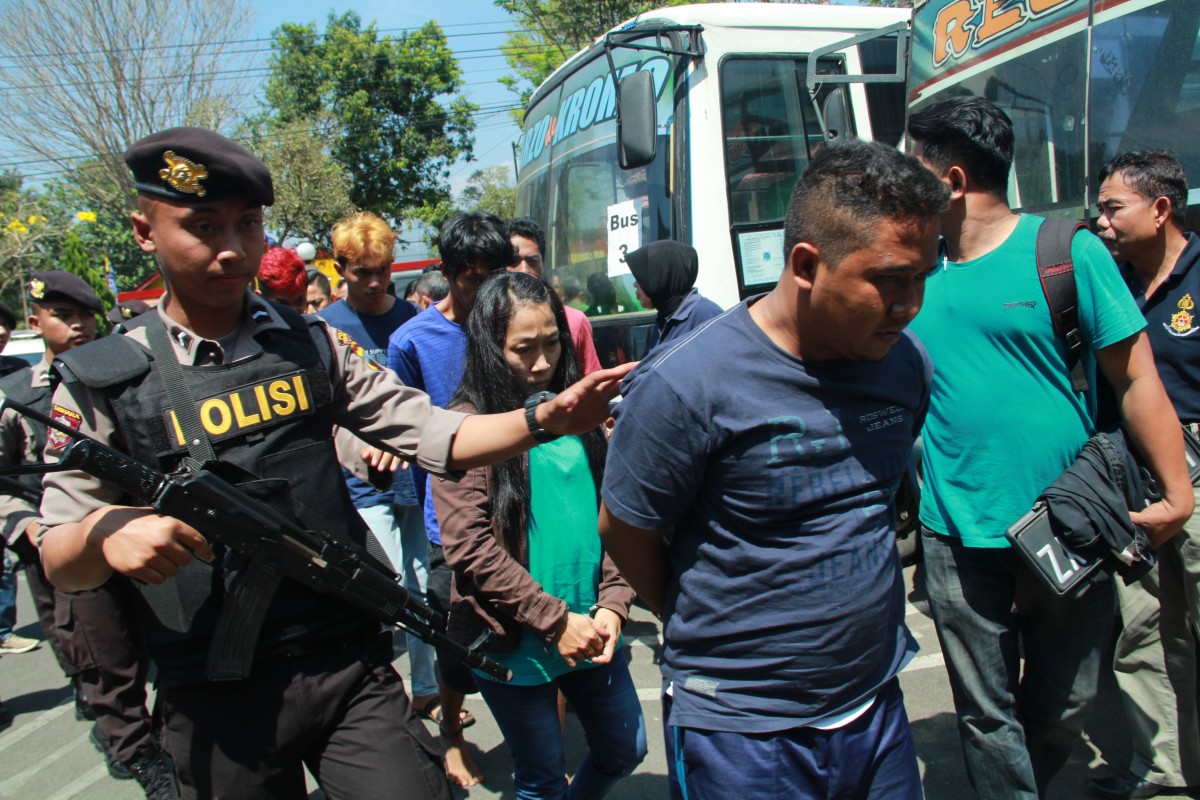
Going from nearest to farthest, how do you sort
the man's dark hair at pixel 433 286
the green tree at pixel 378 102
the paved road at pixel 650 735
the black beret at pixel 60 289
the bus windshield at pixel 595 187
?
the paved road at pixel 650 735 → the black beret at pixel 60 289 → the bus windshield at pixel 595 187 → the man's dark hair at pixel 433 286 → the green tree at pixel 378 102

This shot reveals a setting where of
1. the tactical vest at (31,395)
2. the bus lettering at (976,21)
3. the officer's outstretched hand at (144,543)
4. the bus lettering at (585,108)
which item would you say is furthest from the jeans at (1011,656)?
the tactical vest at (31,395)

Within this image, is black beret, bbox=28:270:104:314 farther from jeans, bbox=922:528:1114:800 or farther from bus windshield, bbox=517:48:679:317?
jeans, bbox=922:528:1114:800

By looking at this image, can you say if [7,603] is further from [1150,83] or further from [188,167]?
[1150,83]

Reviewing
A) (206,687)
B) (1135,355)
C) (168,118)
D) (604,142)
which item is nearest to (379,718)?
(206,687)

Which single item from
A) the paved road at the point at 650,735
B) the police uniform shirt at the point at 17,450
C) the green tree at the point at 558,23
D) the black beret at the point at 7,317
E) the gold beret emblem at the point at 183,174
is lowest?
the paved road at the point at 650,735

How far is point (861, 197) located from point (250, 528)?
1286 millimetres

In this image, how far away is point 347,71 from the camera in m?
29.4

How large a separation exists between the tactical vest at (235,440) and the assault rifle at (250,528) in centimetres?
5

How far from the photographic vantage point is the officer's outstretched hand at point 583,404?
5.44ft

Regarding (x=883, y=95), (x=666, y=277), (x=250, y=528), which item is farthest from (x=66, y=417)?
(x=883, y=95)

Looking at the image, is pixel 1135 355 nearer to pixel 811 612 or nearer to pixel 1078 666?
pixel 1078 666

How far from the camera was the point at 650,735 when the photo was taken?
361cm

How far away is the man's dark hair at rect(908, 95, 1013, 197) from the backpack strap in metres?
0.17

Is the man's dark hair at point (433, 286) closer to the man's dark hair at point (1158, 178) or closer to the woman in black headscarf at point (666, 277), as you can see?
the woman in black headscarf at point (666, 277)
